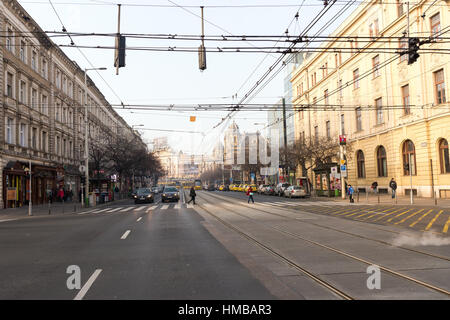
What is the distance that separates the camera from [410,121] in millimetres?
32625

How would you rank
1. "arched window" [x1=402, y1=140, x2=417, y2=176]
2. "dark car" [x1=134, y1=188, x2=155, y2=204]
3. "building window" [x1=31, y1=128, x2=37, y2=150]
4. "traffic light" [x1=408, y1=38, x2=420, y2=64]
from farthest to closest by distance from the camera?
"dark car" [x1=134, y1=188, x2=155, y2=204]
"building window" [x1=31, y1=128, x2=37, y2=150]
"arched window" [x1=402, y1=140, x2=417, y2=176]
"traffic light" [x1=408, y1=38, x2=420, y2=64]

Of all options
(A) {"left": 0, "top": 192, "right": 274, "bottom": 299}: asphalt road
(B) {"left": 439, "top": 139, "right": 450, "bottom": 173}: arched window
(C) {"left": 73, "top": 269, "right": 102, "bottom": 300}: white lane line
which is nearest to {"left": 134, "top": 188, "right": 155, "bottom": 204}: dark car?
(A) {"left": 0, "top": 192, "right": 274, "bottom": 299}: asphalt road

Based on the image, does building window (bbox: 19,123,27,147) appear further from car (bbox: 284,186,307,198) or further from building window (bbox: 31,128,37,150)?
car (bbox: 284,186,307,198)

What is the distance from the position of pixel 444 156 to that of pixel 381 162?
928 cm

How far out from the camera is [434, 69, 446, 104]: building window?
95.1 ft

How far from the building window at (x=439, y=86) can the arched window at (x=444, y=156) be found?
3280mm

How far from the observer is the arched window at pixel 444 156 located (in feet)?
95.0

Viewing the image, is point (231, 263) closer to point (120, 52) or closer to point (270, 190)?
point (120, 52)

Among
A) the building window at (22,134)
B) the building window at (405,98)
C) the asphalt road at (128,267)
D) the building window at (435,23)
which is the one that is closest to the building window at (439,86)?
the building window at (435,23)

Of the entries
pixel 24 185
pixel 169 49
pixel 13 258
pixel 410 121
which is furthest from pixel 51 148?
pixel 410 121

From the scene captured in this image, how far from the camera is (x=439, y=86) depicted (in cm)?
2942

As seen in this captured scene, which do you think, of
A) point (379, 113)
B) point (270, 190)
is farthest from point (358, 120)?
point (270, 190)

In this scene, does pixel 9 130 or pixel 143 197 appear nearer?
pixel 9 130

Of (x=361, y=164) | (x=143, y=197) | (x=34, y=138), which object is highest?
(x=34, y=138)
